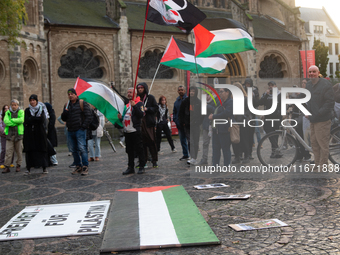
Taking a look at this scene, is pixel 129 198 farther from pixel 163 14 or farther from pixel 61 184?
pixel 163 14

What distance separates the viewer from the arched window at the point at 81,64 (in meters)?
24.5

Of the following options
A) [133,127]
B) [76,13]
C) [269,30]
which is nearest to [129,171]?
[133,127]

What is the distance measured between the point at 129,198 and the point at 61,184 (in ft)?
7.82

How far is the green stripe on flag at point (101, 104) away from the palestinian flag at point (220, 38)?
239 centimetres

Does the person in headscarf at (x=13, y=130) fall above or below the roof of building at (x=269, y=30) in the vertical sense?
below

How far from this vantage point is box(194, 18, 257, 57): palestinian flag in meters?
8.49

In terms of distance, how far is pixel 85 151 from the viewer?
9.04 metres

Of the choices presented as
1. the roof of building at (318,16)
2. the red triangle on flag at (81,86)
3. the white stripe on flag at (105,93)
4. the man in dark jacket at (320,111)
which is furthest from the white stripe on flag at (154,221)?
the roof of building at (318,16)

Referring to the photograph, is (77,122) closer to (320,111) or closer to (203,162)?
(203,162)

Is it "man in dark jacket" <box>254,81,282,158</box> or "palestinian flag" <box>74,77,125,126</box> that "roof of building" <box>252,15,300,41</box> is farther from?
"man in dark jacket" <box>254,81,282,158</box>

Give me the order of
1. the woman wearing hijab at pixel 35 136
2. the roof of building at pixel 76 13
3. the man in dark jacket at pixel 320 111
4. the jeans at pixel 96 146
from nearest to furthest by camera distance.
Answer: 1. the man in dark jacket at pixel 320 111
2. the woman wearing hijab at pixel 35 136
3. the jeans at pixel 96 146
4. the roof of building at pixel 76 13

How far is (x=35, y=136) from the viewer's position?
9.58m

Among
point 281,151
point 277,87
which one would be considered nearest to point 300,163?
point 281,151

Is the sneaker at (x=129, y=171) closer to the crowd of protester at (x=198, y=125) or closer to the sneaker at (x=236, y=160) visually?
the crowd of protester at (x=198, y=125)
